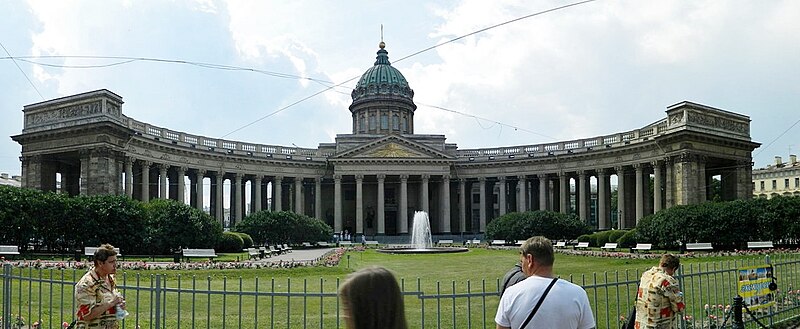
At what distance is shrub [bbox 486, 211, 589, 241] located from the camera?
57.8 meters

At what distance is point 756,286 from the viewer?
12.7 meters

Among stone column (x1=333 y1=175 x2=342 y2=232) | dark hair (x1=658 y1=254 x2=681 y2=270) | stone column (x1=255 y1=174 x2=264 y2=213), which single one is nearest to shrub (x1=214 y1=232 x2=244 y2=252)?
stone column (x1=255 y1=174 x2=264 y2=213)

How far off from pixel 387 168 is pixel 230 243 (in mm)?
35226

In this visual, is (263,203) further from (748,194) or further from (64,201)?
(748,194)

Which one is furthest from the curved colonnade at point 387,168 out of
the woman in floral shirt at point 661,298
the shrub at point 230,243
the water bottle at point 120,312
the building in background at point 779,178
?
the woman in floral shirt at point 661,298

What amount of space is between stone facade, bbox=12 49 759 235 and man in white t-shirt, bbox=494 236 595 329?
2028 inches

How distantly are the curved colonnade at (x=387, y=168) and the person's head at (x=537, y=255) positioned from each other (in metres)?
51.5

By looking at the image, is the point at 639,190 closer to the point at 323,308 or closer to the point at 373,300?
the point at 323,308

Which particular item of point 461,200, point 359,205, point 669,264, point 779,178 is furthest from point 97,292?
point 779,178

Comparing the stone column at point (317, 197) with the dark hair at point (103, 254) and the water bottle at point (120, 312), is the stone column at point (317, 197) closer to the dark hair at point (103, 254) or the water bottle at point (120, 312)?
the water bottle at point (120, 312)

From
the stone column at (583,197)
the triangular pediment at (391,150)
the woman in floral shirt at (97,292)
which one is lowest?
the woman in floral shirt at (97,292)

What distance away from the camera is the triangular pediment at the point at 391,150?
78500 mm

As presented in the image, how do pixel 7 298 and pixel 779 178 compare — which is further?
pixel 779 178

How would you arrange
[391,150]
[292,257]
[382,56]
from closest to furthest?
1. [292,257]
2. [391,150]
3. [382,56]
